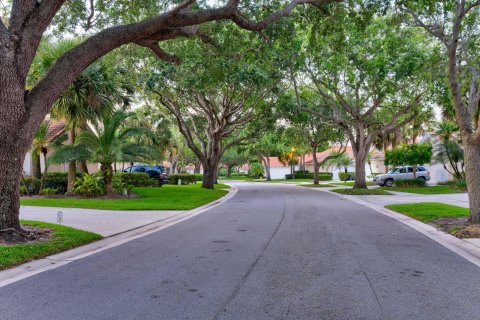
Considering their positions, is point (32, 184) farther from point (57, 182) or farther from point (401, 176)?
point (401, 176)

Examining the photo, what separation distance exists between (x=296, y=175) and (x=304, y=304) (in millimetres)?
57510

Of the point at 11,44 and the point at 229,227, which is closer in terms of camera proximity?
the point at 11,44

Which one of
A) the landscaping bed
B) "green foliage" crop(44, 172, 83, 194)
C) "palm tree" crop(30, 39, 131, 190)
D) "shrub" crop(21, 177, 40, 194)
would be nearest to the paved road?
the landscaping bed

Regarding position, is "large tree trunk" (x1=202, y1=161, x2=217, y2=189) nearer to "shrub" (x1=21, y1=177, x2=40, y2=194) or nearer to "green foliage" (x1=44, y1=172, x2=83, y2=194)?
"green foliage" (x1=44, y1=172, x2=83, y2=194)

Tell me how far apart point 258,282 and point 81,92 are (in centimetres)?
1675

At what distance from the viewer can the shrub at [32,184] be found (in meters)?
21.3

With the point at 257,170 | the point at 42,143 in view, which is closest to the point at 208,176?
the point at 42,143

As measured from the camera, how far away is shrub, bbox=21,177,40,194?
21.3m

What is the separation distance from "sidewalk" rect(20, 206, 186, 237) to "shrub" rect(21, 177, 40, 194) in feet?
27.0

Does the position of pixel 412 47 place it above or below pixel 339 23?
above

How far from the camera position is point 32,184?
21359mm

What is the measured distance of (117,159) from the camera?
19500mm

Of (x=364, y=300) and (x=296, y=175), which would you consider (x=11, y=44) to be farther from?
(x=296, y=175)

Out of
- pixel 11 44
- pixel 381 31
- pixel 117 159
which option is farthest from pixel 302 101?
pixel 11 44
